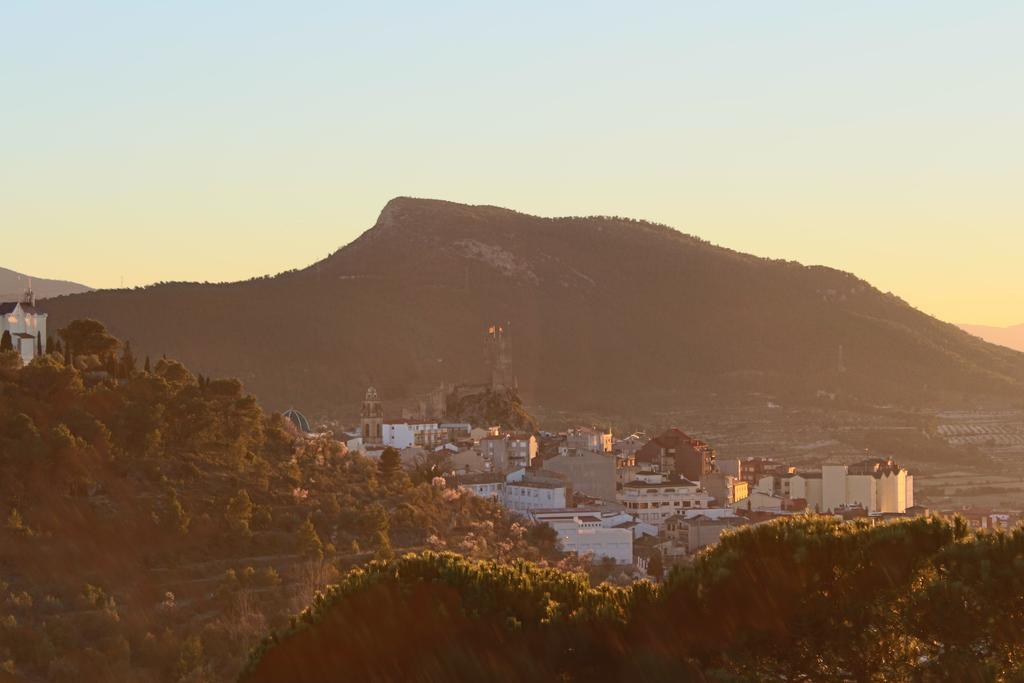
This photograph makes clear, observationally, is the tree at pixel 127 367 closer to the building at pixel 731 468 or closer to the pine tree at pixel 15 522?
the pine tree at pixel 15 522

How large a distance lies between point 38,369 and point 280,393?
63.0 m

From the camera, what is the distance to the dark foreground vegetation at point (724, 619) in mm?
14898

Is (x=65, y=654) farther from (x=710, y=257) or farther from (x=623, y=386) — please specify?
(x=710, y=257)

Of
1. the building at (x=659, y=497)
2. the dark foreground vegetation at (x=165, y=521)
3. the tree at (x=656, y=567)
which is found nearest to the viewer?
the dark foreground vegetation at (x=165, y=521)

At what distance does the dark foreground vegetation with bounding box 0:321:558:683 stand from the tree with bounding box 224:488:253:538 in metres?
0.04

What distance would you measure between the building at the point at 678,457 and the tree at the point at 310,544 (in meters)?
30.3

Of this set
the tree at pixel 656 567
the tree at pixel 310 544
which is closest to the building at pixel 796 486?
the tree at pixel 656 567

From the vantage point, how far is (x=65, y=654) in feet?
106

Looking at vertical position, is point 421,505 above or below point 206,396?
below

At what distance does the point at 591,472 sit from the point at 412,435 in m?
12.1

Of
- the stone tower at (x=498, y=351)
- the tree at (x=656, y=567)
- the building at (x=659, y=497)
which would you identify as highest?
the stone tower at (x=498, y=351)

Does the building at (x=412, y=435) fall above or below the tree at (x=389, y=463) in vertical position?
above

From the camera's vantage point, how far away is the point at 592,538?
51.6m

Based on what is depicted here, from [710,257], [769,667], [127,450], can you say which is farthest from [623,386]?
[769,667]
